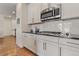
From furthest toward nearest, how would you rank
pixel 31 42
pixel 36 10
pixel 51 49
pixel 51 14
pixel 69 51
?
pixel 36 10 < pixel 31 42 < pixel 51 14 < pixel 51 49 < pixel 69 51

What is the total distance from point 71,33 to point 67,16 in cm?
48

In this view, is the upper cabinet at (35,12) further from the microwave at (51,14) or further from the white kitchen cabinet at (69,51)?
the white kitchen cabinet at (69,51)

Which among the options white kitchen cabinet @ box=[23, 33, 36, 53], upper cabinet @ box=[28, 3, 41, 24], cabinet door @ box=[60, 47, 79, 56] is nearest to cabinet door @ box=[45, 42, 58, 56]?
cabinet door @ box=[60, 47, 79, 56]

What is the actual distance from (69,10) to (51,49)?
41.0 inches

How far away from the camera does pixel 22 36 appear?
17.7ft

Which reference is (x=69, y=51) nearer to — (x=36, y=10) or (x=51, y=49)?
(x=51, y=49)

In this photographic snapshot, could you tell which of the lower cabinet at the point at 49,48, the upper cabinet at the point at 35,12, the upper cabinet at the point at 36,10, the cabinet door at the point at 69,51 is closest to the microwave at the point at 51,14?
the upper cabinet at the point at 36,10

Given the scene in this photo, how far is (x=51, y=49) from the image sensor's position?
2.68 meters

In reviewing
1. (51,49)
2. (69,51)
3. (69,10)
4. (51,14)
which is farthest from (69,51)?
(51,14)

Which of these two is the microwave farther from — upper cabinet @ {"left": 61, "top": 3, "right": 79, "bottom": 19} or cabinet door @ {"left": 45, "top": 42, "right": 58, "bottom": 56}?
cabinet door @ {"left": 45, "top": 42, "right": 58, "bottom": 56}

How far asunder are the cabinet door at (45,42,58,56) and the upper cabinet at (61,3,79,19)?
2.58ft

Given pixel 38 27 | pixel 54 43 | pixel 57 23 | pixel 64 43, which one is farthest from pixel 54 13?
pixel 38 27

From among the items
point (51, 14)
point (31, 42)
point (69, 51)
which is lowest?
point (31, 42)

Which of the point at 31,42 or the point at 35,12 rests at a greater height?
the point at 35,12
